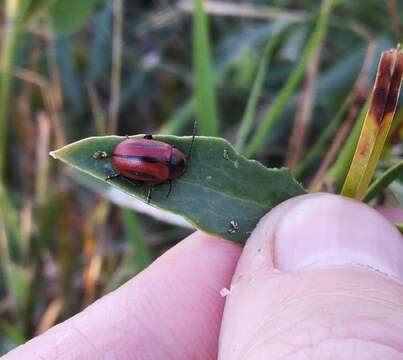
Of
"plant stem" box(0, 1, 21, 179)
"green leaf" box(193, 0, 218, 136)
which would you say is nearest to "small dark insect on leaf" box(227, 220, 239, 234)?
"green leaf" box(193, 0, 218, 136)

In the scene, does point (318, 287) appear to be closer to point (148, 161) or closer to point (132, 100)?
point (148, 161)

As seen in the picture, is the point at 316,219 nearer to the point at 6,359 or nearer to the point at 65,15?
the point at 6,359

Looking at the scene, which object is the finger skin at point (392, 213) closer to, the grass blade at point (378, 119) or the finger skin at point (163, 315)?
the grass blade at point (378, 119)

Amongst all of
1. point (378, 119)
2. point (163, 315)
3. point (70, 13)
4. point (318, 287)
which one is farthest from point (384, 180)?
point (70, 13)

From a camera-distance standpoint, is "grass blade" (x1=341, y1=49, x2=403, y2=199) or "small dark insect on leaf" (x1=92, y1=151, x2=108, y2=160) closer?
"grass blade" (x1=341, y1=49, x2=403, y2=199)

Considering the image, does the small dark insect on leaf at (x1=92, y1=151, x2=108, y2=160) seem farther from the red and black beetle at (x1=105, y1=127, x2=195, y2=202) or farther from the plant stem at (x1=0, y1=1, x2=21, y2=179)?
the plant stem at (x1=0, y1=1, x2=21, y2=179)

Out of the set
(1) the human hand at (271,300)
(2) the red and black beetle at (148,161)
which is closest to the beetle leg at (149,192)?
(2) the red and black beetle at (148,161)
